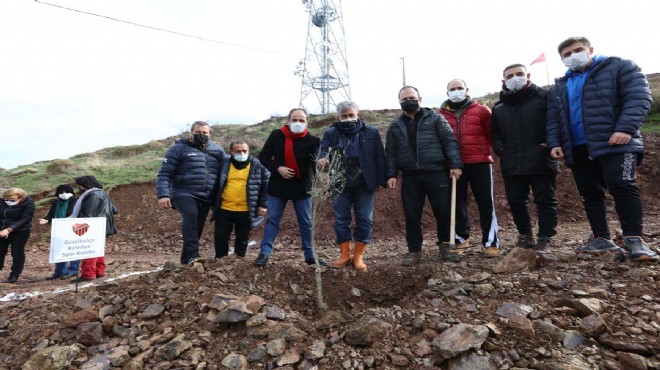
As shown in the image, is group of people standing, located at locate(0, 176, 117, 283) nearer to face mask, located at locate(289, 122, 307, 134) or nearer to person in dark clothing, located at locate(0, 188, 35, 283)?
person in dark clothing, located at locate(0, 188, 35, 283)

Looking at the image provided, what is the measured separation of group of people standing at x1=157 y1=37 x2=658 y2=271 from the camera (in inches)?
146

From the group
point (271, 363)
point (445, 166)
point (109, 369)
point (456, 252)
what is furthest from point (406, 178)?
point (109, 369)

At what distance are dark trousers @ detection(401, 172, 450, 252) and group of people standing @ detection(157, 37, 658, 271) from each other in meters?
0.01

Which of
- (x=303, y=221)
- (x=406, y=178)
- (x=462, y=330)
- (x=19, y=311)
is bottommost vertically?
(x=19, y=311)

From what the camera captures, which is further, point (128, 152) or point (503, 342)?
point (128, 152)

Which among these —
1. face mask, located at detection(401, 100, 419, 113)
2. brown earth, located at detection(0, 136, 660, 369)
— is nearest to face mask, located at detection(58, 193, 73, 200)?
brown earth, located at detection(0, 136, 660, 369)

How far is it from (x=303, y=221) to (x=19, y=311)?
9.27 ft

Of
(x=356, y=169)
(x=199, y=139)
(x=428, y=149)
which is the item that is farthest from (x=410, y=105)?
(x=199, y=139)

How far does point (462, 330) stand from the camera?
2.39 m

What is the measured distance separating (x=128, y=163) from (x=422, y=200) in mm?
15508

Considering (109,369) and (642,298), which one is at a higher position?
(642,298)

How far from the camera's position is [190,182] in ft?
15.0

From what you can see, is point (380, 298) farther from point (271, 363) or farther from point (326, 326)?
point (271, 363)

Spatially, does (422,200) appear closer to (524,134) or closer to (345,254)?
(345,254)
